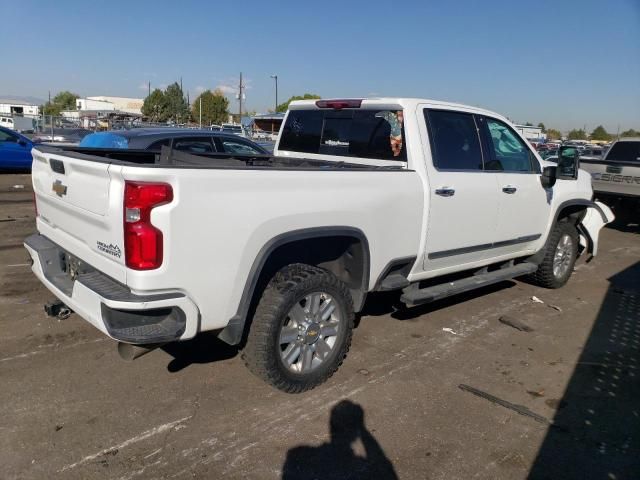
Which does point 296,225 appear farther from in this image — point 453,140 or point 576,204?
point 576,204

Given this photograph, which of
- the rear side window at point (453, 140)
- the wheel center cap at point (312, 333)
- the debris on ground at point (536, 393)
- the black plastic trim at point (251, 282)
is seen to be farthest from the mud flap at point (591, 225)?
the black plastic trim at point (251, 282)

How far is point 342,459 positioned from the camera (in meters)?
2.96

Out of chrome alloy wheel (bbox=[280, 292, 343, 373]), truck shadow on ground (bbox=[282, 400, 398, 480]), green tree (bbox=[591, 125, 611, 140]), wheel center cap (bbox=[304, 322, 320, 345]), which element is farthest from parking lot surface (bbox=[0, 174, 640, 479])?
green tree (bbox=[591, 125, 611, 140])

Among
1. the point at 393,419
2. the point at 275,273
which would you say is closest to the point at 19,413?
the point at 275,273

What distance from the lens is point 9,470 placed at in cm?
273

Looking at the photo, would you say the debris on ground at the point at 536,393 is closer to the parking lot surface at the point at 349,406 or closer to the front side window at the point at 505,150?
the parking lot surface at the point at 349,406

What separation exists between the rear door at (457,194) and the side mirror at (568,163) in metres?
1.16

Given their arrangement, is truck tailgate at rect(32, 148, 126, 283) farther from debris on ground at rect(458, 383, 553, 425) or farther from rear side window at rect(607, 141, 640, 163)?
rear side window at rect(607, 141, 640, 163)

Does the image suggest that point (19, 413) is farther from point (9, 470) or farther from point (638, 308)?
point (638, 308)

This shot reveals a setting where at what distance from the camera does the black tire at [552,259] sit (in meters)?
6.00

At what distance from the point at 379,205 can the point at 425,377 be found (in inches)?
52.2

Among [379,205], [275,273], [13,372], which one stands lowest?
[13,372]

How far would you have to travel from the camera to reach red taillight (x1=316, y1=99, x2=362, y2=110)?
4.62 meters

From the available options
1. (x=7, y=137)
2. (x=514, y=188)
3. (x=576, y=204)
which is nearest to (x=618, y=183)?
(x=576, y=204)
